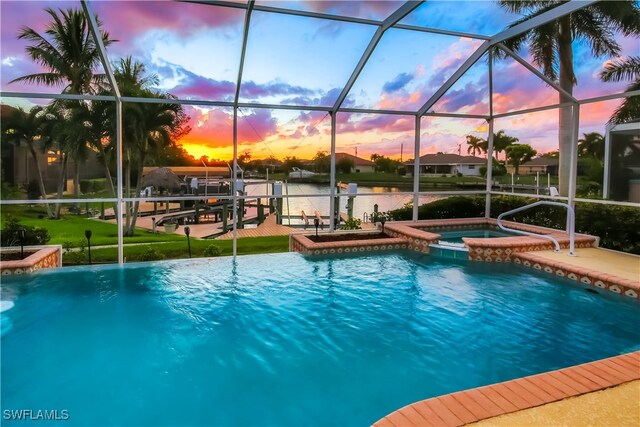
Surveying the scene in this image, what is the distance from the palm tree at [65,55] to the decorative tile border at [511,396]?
28.5 feet

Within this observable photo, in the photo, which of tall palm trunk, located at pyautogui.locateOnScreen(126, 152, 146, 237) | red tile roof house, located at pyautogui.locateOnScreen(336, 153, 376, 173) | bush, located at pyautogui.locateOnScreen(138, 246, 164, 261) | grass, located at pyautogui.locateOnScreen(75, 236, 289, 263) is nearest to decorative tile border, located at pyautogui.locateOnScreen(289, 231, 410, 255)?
grass, located at pyautogui.locateOnScreen(75, 236, 289, 263)

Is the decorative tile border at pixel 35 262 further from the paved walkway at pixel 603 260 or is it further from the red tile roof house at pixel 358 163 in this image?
the paved walkway at pixel 603 260

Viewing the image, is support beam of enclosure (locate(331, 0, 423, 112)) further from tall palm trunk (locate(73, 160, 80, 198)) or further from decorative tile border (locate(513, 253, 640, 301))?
tall palm trunk (locate(73, 160, 80, 198))

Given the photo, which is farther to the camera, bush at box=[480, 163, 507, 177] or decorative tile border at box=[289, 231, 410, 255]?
bush at box=[480, 163, 507, 177]

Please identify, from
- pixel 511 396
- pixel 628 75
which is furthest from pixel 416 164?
pixel 511 396

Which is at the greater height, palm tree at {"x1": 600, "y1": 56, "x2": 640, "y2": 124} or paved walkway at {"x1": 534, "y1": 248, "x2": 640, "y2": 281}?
palm tree at {"x1": 600, "y1": 56, "x2": 640, "y2": 124}

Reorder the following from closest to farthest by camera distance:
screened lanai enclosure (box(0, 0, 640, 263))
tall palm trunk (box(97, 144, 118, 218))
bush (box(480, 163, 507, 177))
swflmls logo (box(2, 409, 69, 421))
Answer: swflmls logo (box(2, 409, 69, 421)) → screened lanai enclosure (box(0, 0, 640, 263)) → tall palm trunk (box(97, 144, 118, 218)) → bush (box(480, 163, 507, 177))

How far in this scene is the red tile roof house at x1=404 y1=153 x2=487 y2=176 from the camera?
1114 centimetres

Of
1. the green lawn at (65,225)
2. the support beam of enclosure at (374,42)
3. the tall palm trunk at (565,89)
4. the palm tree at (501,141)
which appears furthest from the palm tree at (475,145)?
the green lawn at (65,225)

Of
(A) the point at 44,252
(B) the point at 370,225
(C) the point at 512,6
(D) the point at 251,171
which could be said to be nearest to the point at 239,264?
(D) the point at 251,171

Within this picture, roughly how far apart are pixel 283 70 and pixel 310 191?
299 cm

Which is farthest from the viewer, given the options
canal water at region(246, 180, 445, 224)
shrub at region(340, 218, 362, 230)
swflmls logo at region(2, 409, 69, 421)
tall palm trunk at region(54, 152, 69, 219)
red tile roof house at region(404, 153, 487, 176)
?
red tile roof house at region(404, 153, 487, 176)

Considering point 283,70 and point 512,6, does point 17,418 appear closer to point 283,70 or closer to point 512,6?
point 283,70

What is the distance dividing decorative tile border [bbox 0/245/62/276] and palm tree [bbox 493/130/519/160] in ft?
38.2
